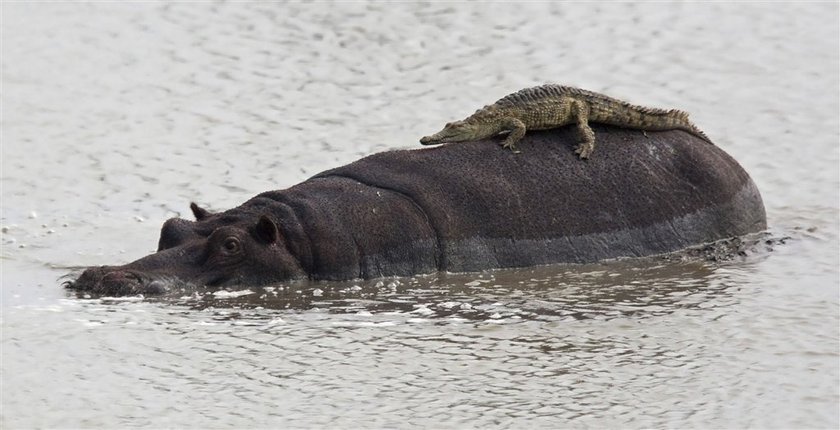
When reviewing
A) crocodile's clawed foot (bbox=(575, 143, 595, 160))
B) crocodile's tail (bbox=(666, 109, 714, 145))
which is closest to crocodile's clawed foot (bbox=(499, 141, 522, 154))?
crocodile's clawed foot (bbox=(575, 143, 595, 160))

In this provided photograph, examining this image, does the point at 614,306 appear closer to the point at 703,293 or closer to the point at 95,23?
the point at 703,293

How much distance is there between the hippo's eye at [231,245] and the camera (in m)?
11.4

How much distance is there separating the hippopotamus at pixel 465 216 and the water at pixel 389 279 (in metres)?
0.20

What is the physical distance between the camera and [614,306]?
10992 mm

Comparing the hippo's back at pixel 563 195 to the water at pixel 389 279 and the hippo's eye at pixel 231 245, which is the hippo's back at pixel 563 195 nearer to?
the water at pixel 389 279

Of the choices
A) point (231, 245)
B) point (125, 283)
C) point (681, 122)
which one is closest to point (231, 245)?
point (231, 245)

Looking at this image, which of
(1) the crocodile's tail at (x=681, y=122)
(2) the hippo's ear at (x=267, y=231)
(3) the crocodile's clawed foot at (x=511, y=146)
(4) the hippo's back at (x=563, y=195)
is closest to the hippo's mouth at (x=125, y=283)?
(2) the hippo's ear at (x=267, y=231)

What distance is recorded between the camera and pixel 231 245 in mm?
11438

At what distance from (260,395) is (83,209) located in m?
5.67

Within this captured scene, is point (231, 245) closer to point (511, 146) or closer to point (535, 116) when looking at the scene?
point (511, 146)

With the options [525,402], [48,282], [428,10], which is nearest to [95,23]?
[428,10]

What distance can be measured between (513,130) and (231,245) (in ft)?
8.21

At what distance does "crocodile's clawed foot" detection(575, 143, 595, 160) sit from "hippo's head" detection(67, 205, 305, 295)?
249 centimetres

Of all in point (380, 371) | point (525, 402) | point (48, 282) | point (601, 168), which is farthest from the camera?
point (601, 168)
